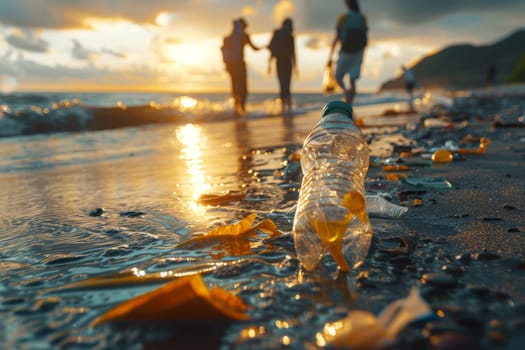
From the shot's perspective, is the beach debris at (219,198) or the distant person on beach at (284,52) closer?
the beach debris at (219,198)

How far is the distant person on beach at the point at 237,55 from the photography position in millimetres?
10469

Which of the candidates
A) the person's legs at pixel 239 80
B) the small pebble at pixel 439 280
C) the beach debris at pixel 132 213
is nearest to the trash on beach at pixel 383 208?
the small pebble at pixel 439 280

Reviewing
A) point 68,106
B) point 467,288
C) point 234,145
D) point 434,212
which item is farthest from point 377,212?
point 68,106

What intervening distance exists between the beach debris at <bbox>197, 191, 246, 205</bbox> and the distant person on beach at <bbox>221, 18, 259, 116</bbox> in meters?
8.64

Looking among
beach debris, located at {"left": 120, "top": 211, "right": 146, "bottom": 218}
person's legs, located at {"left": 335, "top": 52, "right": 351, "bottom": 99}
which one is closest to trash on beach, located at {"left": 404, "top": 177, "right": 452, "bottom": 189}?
beach debris, located at {"left": 120, "top": 211, "right": 146, "bottom": 218}

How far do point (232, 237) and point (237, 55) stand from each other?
965 cm

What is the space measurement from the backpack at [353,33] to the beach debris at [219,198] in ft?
17.6

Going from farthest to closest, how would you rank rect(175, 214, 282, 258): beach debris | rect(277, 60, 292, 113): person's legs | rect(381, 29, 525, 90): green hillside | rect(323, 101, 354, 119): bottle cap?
rect(381, 29, 525, 90): green hillside < rect(277, 60, 292, 113): person's legs < rect(323, 101, 354, 119): bottle cap < rect(175, 214, 282, 258): beach debris

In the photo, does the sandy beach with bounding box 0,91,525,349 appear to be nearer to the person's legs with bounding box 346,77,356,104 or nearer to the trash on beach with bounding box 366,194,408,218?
the trash on beach with bounding box 366,194,408,218

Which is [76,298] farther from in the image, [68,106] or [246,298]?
[68,106]

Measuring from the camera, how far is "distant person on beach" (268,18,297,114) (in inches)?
434

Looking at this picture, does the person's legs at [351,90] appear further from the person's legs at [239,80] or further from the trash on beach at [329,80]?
the person's legs at [239,80]

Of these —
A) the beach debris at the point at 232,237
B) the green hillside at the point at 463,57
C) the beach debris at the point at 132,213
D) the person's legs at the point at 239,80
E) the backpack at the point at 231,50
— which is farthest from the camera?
the green hillside at the point at 463,57

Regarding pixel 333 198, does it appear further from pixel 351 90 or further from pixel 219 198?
pixel 351 90
